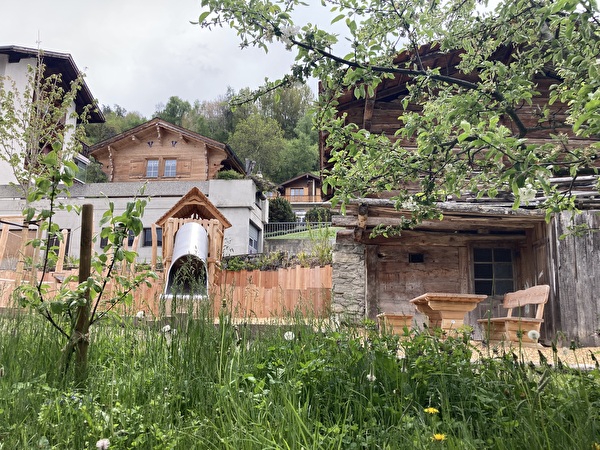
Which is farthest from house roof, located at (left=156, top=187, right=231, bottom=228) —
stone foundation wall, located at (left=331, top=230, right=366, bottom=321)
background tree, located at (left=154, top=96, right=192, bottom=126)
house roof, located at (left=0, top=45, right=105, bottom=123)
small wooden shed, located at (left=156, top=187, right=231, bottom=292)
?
background tree, located at (left=154, top=96, right=192, bottom=126)

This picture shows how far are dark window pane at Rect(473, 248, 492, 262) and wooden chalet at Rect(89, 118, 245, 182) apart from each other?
18758mm

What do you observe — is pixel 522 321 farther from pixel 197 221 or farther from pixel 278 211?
pixel 278 211

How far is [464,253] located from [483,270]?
1.81 feet

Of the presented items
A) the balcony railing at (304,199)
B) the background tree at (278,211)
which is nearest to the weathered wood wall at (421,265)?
the background tree at (278,211)

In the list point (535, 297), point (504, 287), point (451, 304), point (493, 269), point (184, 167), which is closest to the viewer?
point (451, 304)

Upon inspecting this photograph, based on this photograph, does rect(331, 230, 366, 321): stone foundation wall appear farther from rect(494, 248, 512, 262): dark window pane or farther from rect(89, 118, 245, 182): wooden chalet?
rect(89, 118, 245, 182): wooden chalet

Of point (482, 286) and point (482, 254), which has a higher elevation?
point (482, 254)

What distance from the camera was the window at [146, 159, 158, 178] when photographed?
28328mm

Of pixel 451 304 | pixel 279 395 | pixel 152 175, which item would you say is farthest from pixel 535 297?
pixel 152 175

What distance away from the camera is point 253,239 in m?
27.3

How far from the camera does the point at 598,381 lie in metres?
2.91

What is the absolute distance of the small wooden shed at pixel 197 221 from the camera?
1158cm

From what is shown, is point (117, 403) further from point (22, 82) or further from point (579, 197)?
point (22, 82)

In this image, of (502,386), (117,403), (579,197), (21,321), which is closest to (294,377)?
(117,403)
